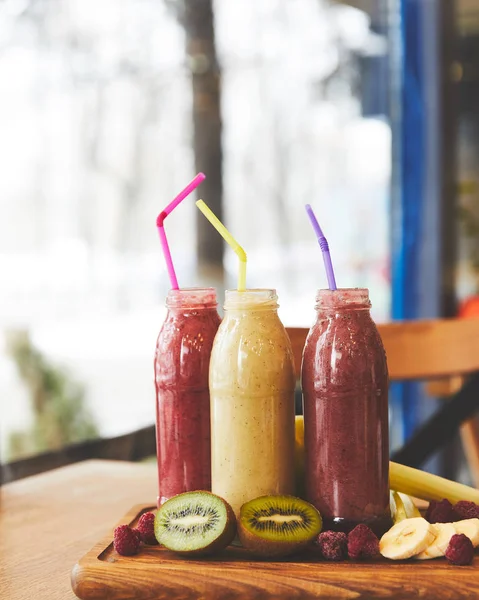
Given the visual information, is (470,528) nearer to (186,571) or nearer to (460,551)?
(460,551)

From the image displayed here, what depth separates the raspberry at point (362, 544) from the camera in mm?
827

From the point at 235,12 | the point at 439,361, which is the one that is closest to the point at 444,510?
the point at 439,361

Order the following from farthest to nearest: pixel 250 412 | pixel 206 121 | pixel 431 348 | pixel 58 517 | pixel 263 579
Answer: pixel 206 121
pixel 431 348
pixel 58 517
pixel 250 412
pixel 263 579

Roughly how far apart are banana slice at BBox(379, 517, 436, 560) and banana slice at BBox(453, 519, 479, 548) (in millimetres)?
43

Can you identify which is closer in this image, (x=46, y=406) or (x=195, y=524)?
(x=195, y=524)

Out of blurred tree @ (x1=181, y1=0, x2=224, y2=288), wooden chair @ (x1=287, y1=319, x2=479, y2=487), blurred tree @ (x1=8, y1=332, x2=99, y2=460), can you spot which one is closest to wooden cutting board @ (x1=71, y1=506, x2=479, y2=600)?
wooden chair @ (x1=287, y1=319, x2=479, y2=487)

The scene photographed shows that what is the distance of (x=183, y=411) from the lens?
37.9 inches

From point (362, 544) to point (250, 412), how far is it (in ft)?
0.61

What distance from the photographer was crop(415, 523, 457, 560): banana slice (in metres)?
0.83

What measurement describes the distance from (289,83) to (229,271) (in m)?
0.86

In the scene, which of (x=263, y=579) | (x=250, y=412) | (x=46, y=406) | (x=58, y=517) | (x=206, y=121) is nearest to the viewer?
(x=263, y=579)

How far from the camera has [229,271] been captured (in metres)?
3.10

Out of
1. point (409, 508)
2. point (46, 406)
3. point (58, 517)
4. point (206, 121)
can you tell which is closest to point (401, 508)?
point (409, 508)

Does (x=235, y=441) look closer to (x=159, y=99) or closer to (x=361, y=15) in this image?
(x=159, y=99)
